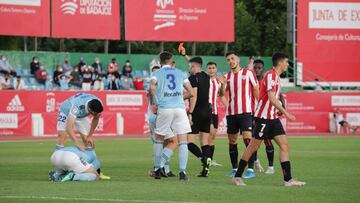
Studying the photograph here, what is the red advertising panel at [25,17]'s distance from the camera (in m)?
40.9

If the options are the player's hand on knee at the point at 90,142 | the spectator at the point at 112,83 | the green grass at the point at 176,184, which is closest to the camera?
the green grass at the point at 176,184

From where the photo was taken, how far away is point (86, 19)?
42.7 metres

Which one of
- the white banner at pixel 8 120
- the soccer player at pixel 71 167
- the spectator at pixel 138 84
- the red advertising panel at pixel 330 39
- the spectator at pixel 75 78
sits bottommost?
the white banner at pixel 8 120

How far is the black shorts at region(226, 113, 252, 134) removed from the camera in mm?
17562

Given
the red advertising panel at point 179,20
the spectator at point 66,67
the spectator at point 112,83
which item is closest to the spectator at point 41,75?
the spectator at point 66,67

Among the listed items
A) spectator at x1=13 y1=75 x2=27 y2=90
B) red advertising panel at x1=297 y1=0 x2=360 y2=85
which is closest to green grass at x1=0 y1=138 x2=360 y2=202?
spectator at x1=13 y1=75 x2=27 y2=90

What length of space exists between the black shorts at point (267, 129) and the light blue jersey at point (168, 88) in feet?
6.81

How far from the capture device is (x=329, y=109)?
42.4 meters

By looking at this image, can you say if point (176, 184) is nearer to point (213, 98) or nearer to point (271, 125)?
point (271, 125)

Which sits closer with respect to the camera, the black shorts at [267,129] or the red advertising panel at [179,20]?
the black shorts at [267,129]

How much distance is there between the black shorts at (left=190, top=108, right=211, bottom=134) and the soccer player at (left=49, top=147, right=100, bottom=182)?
10.0ft

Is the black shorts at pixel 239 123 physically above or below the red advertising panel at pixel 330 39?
below

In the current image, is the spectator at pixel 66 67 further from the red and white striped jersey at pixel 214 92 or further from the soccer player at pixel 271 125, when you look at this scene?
the soccer player at pixel 271 125

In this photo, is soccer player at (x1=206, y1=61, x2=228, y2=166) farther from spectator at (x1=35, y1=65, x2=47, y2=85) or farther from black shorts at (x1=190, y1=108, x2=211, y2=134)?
spectator at (x1=35, y1=65, x2=47, y2=85)
